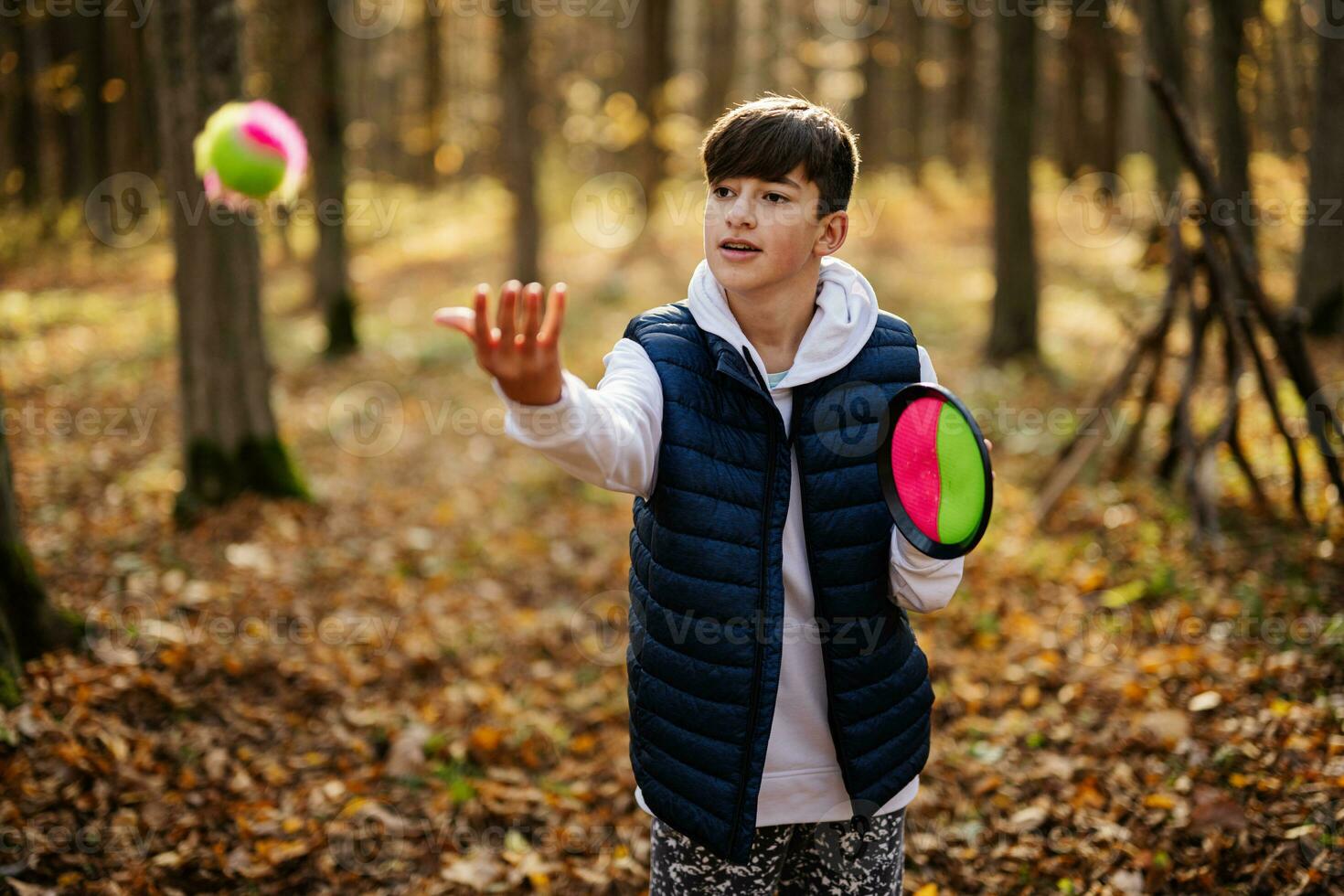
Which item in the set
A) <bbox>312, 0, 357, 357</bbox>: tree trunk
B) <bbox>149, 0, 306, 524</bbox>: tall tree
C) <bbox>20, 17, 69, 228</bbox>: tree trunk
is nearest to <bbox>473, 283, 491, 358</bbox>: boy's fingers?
<bbox>149, 0, 306, 524</bbox>: tall tree

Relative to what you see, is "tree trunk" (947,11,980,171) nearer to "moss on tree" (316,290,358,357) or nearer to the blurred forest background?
the blurred forest background

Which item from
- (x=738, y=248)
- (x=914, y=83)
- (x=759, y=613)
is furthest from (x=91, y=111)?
(x=759, y=613)

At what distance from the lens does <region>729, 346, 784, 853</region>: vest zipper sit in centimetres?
207

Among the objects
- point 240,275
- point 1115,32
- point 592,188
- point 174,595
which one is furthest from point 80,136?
point 1115,32

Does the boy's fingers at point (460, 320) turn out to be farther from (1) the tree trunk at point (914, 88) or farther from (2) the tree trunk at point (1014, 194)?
(1) the tree trunk at point (914, 88)

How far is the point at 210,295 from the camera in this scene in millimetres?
6270

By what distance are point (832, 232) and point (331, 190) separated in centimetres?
1062

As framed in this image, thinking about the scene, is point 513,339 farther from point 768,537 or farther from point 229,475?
point 229,475

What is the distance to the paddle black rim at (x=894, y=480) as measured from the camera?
6.34ft

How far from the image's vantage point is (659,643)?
2.15 m

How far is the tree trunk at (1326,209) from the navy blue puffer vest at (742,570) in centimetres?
Result: 774

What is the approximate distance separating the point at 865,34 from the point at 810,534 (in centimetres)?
2281

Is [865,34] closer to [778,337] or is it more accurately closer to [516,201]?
[516,201]

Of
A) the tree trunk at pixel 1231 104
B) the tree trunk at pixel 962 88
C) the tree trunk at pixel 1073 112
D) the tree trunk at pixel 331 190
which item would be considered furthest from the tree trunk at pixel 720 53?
the tree trunk at pixel 1231 104
